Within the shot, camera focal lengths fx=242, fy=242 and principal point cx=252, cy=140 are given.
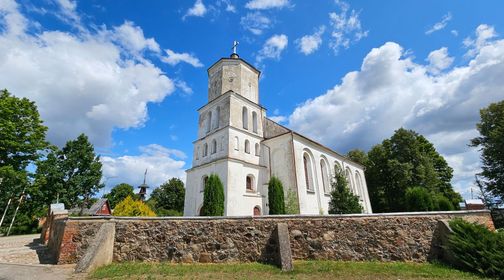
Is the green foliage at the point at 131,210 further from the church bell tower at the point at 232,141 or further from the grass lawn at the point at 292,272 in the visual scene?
the grass lawn at the point at 292,272

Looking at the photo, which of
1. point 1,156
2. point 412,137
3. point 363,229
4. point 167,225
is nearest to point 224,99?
point 167,225

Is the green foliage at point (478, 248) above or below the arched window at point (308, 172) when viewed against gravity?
below

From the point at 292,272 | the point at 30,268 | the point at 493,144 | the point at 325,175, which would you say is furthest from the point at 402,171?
the point at 30,268

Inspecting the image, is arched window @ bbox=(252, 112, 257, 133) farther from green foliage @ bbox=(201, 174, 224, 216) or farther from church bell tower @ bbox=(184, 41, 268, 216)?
green foliage @ bbox=(201, 174, 224, 216)

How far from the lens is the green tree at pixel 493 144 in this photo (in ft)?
75.4

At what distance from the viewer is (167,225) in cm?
934

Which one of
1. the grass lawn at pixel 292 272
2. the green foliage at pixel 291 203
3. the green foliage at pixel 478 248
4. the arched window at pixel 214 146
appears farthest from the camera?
the arched window at pixel 214 146

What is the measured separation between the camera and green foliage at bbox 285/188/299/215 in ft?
63.3

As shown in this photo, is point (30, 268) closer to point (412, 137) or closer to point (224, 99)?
point (224, 99)

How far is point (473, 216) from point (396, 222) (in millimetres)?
2686


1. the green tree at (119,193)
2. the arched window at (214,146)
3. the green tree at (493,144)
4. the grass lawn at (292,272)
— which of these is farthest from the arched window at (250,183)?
the green tree at (119,193)


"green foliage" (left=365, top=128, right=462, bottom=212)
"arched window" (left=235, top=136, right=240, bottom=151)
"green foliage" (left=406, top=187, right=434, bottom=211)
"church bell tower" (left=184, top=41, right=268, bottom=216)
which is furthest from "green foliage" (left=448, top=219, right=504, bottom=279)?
"green foliage" (left=365, top=128, right=462, bottom=212)

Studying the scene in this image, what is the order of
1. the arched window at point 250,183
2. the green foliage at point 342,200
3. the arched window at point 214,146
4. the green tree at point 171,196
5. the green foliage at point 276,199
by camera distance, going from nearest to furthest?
1. the green foliage at point 342,200
2. the green foliage at point 276,199
3. the arched window at point 250,183
4. the arched window at point 214,146
5. the green tree at point 171,196

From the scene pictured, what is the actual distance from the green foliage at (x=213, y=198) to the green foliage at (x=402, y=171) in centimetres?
2380
